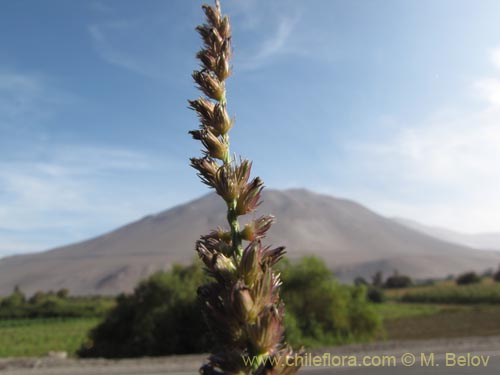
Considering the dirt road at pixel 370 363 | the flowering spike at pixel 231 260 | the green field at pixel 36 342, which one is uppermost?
the flowering spike at pixel 231 260

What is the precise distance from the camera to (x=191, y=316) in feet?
84.9

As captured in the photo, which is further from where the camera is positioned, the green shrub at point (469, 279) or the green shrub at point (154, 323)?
the green shrub at point (469, 279)

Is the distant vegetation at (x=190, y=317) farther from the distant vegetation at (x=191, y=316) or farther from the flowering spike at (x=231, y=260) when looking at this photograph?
the flowering spike at (x=231, y=260)

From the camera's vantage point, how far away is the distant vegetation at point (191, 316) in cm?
2514

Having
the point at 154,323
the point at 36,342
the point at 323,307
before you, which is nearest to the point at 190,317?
the point at 154,323

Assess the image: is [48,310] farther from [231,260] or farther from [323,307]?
[231,260]

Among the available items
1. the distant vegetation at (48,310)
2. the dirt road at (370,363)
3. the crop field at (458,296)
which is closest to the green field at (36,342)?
the dirt road at (370,363)

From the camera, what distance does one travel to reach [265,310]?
1356mm

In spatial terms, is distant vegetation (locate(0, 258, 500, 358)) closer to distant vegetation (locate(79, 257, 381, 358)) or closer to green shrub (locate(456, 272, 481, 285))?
distant vegetation (locate(79, 257, 381, 358))

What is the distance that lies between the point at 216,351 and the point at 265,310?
0.68ft

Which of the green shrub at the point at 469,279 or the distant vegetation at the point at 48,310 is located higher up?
the distant vegetation at the point at 48,310

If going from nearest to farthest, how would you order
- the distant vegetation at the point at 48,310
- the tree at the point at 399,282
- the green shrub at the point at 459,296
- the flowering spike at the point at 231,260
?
the flowering spike at the point at 231,260 < the distant vegetation at the point at 48,310 < the green shrub at the point at 459,296 < the tree at the point at 399,282

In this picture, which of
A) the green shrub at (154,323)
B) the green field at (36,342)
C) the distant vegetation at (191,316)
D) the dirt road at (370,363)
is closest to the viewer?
the dirt road at (370,363)

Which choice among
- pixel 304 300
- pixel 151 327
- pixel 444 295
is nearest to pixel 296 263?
pixel 304 300
